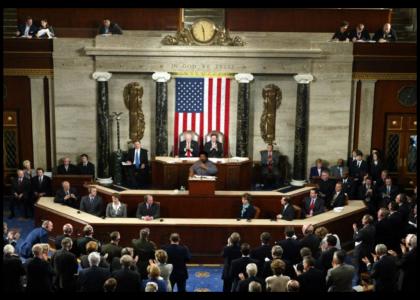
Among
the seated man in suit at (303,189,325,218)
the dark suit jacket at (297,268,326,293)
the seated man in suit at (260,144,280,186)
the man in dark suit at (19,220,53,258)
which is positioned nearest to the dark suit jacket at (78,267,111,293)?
the man in dark suit at (19,220,53,258)

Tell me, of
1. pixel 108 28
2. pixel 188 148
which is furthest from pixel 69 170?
pixel 108 28

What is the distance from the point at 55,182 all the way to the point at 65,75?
3475 millimetres

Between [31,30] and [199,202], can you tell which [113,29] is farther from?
[199,202]

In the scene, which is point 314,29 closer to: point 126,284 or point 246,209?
point 246,209

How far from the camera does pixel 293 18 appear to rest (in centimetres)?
1942

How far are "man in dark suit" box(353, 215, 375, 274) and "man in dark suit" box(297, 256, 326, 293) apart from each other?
250 cm

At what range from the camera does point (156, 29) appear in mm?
19375

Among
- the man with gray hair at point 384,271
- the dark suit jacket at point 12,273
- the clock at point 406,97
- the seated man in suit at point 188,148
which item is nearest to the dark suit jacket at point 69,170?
the seated man in suit at point 188,148

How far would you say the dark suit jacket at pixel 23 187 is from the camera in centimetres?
1627

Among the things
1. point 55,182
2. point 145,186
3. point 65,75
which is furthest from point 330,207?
point 65,75

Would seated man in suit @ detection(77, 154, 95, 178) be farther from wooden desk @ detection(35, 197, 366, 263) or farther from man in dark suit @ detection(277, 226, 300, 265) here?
man in dark suit @ detection(277, 226, 300, 265)

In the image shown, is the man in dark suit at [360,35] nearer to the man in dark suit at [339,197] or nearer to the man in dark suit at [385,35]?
the man in dark suit at [385,35]

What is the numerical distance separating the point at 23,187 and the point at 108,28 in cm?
524

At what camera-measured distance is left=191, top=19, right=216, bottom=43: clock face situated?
1747 cm
